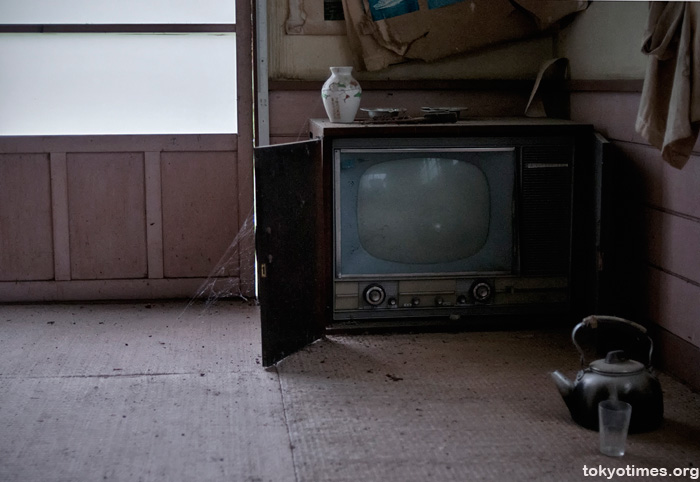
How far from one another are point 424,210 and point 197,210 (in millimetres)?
1060

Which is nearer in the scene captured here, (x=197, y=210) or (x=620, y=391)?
(x=620, y=391)

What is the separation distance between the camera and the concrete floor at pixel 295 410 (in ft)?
6.49

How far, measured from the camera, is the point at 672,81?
7.16 ft

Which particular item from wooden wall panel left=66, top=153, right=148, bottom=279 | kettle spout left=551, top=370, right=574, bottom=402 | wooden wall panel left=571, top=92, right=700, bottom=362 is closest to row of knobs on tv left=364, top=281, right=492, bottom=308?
wooden wall panel left=571, top=92, right=700, bottom=362

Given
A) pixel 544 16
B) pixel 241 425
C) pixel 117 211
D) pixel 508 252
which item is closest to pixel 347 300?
pixel 508 252

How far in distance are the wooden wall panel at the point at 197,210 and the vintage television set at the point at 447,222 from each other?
0.68 m

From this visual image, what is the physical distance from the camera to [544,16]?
3.35 metres

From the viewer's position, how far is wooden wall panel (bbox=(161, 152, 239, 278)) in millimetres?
3498

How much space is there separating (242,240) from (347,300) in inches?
30.3

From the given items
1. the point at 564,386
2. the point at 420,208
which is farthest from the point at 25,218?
the point at 564,386

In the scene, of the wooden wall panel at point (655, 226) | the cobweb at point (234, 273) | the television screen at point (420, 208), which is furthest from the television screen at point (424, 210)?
the cobweb at point (234, 273)

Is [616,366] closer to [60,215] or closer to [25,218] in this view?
[60,215]

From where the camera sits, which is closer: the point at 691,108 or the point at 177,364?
the point at 691,108

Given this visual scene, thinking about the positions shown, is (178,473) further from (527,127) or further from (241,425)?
(527,127)
